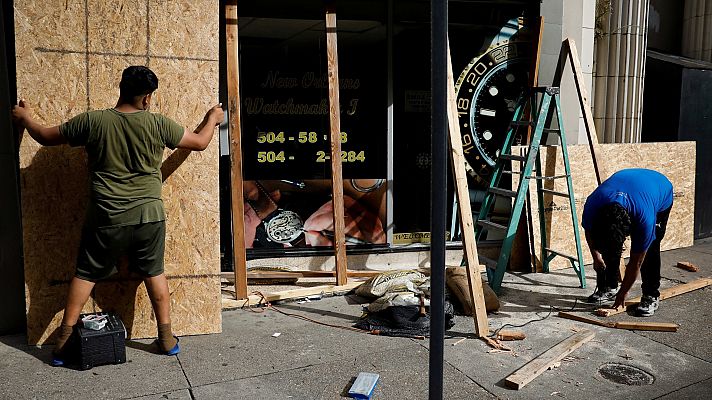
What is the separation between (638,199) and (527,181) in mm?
1369

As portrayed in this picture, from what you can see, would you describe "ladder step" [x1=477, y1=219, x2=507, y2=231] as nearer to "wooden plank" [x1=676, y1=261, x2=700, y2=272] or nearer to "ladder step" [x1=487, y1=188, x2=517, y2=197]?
"ladder step" [x1=487, y1=188, x2=517, y2=197]

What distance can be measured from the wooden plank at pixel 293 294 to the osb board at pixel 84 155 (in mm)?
714

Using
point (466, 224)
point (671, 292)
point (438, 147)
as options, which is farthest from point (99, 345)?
point (671, 292)

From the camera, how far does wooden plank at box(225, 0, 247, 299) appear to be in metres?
5.76

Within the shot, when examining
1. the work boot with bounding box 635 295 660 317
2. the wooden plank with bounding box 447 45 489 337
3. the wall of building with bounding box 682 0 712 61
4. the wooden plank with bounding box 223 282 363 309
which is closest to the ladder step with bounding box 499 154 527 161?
the wooden plank with bounding box 447 45 489 337

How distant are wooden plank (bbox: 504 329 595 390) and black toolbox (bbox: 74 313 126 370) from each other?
2709mm

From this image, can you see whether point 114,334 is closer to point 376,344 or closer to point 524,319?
point 376,344

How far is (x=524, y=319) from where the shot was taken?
228 inches

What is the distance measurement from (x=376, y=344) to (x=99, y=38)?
316 cm

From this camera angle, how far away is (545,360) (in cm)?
475

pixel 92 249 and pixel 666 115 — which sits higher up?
pixel 666 115

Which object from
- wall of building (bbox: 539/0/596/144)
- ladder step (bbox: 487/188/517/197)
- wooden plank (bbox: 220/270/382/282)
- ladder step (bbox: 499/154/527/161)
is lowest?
wooden plank (bbox: 220/270/382/282)

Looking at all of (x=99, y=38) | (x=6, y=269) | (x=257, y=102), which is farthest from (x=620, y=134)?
(x=6, y=269)

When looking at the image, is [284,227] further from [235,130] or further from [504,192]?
[504,192]
